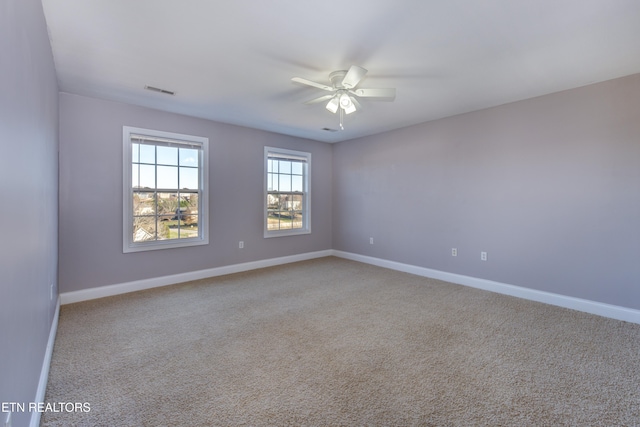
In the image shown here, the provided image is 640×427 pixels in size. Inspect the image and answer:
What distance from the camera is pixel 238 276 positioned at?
4.62 meters

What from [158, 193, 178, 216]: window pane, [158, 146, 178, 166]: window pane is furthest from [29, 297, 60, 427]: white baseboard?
[158, 146, 178, 166]: window pane

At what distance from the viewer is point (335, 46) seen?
2377mm

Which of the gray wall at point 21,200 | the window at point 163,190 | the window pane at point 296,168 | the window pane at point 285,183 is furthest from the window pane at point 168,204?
the window pane at point 296,168

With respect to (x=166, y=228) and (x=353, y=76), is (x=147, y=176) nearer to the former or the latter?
(x=166, y=228)

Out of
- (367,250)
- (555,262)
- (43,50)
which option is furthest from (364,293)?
(43,50)

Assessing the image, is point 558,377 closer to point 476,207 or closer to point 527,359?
point 527,359

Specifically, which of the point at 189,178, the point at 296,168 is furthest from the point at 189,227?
the point at 296,168

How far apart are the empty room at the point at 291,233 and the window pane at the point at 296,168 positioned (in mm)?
169

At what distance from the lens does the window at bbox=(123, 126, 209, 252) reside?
3.87m

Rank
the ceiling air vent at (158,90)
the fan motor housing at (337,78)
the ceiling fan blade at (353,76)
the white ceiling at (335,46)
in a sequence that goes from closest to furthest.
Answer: the white ceiling at (335,46)
the ceiling fan blade at (353,76)
the fan motor housing at (337,78)
the ceiling air vent at (158,90)

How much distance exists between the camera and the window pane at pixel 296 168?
18.8 feet

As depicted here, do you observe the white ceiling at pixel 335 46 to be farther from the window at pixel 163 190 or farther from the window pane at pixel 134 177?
the window pane at pixel 134 177

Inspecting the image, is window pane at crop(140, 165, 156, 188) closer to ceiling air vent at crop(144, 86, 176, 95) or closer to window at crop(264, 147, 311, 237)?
ceiling air vent at crop(144, 86, 176, 95)

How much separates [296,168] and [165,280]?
3.04m
